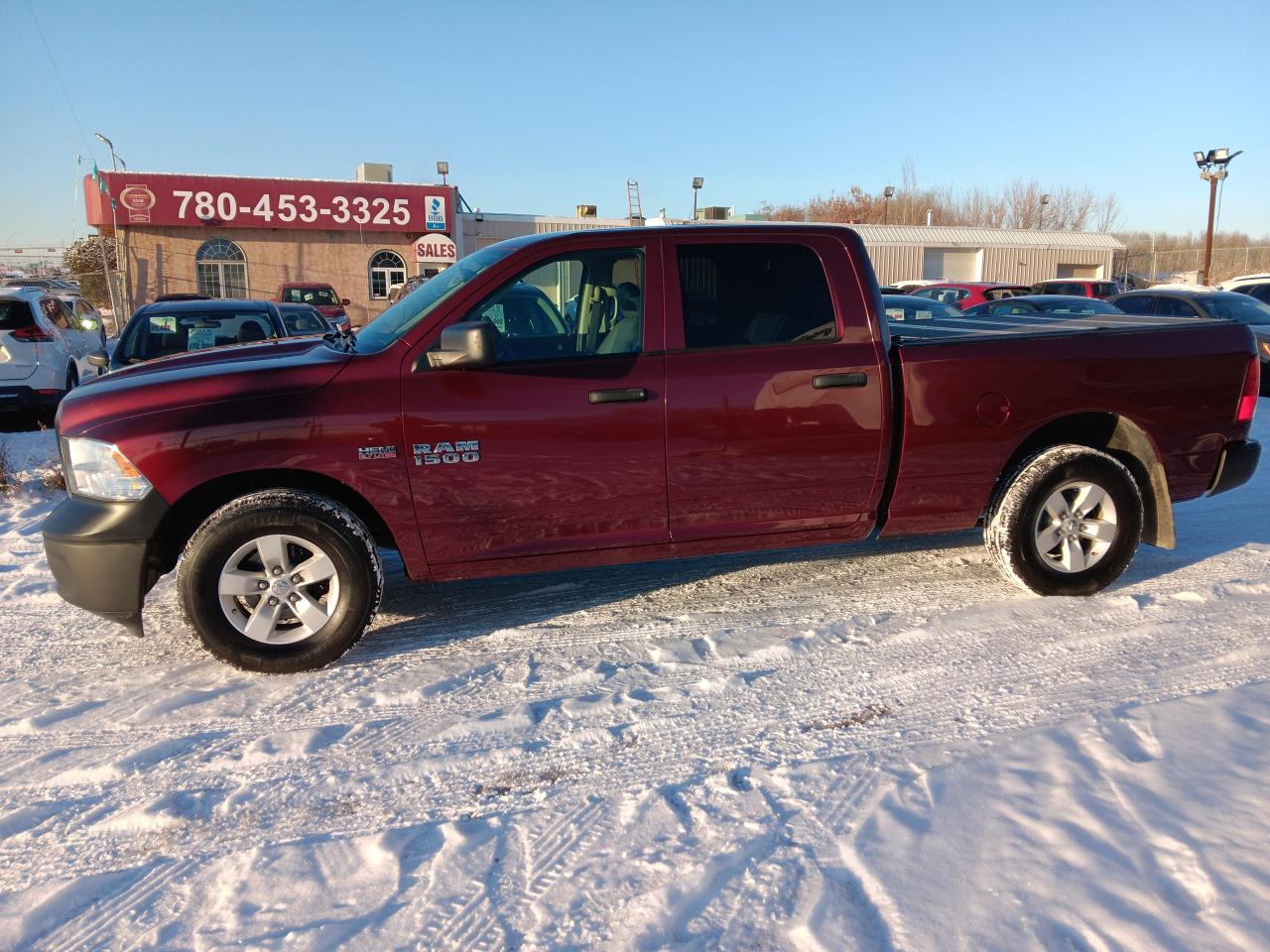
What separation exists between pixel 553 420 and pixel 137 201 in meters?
30.4

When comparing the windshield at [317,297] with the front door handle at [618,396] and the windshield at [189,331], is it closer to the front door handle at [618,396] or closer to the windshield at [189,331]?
the windshield at [189,331]

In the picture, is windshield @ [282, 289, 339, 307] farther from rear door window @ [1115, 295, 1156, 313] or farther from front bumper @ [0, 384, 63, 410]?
rear door window @ [1115, 295, 1156, 313]

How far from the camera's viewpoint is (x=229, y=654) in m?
3.88

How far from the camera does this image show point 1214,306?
549 inches

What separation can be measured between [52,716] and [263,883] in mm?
1670

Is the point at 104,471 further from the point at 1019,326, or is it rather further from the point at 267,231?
the point at 267,231

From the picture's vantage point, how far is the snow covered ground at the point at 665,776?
2418mm

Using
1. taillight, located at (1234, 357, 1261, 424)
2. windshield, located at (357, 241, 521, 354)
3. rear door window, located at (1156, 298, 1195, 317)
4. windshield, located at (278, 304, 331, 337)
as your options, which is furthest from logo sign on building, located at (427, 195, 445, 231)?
taillight, located at (1234, 357, 1261, 424)

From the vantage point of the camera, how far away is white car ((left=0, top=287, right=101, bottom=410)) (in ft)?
34.5

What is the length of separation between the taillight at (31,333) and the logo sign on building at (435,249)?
20560 millimetres

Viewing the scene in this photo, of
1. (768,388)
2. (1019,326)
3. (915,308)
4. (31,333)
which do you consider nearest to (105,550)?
(768,388)

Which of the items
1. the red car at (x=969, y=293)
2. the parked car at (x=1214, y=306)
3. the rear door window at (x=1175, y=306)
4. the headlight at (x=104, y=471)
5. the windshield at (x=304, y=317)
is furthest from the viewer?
the red car at (x=969, y=293)

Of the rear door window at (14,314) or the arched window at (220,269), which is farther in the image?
the arched window at (220,269)

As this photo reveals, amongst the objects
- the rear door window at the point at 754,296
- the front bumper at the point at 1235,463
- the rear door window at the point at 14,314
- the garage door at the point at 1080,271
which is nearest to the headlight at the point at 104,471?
the rear door window at the point at 754,296
